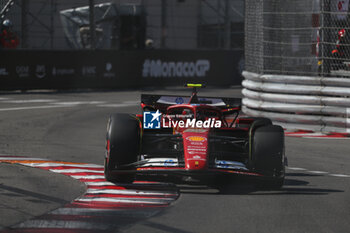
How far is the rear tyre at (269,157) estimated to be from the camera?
28.1 ft

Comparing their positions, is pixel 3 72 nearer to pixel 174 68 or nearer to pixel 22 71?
pixel 22 71

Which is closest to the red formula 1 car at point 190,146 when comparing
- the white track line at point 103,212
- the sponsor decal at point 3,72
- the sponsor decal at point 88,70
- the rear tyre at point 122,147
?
the rear tyre at point 122,147

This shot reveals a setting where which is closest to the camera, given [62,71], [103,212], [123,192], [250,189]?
[103,212]

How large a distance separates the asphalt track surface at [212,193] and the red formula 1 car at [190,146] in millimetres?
283

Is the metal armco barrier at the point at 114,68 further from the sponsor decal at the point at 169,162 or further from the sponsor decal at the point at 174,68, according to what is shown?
the sponsor decal at the point at 169,162

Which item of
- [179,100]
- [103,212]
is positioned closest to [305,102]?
[179,100]

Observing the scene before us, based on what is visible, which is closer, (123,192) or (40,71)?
(123,192)

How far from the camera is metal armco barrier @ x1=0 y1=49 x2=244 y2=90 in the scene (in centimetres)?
2383

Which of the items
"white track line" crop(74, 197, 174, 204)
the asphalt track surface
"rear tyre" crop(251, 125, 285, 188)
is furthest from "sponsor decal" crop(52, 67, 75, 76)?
"white track line" crop(74, 197, 174, 204)

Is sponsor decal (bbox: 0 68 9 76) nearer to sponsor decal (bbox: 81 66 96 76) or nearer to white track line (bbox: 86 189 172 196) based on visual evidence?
sponsor decal (bbox: 81 66 96 76)

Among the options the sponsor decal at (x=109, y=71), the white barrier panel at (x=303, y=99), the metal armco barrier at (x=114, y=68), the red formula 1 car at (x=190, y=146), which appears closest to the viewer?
the red formula 1 car at (x=190, y=146)

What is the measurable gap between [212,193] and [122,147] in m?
1.12

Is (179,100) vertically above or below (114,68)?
below

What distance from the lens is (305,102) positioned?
1487 cm
